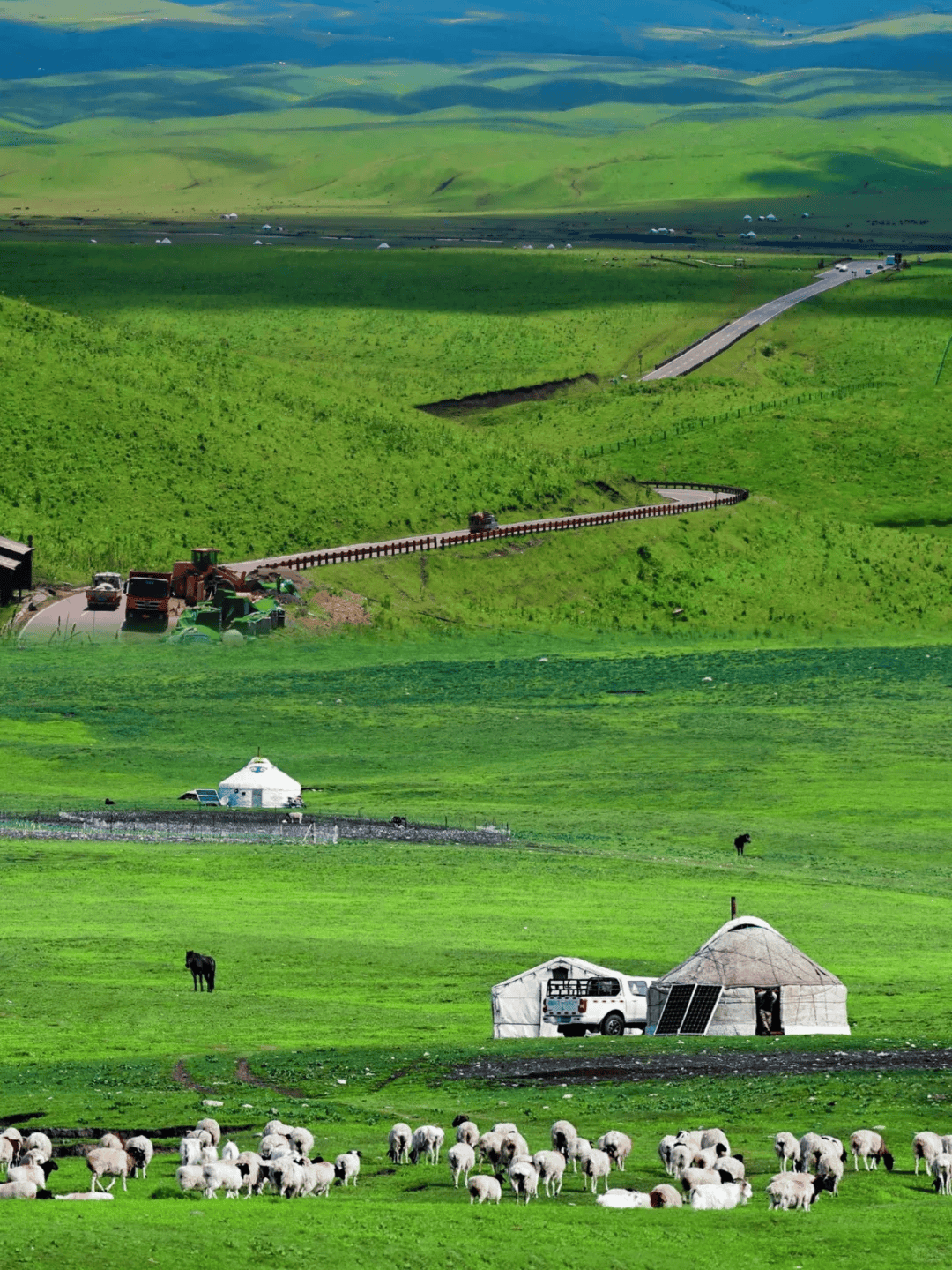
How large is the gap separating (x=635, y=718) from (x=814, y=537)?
5074 centimetres

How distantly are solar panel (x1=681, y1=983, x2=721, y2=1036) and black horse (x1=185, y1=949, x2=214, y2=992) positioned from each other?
11.5 m

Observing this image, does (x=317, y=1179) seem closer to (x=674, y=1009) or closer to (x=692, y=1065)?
(x=692, y=1065)

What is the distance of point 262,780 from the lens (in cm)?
8556

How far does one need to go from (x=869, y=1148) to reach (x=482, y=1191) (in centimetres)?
710

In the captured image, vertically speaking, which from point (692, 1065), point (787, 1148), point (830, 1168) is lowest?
point (830, 1168)

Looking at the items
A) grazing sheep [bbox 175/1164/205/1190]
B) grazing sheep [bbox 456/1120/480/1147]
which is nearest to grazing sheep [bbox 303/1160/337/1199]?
grazing sheep [bbox 175/1164/205/1190]

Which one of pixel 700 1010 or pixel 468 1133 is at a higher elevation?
pixel 700 1010

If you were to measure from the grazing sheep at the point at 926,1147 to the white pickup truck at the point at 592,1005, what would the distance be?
13.0 m

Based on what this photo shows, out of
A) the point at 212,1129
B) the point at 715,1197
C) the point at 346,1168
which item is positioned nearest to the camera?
the point at 715,1197

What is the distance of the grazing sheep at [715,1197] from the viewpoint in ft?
111

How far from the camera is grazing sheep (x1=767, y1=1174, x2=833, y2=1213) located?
34031 mm

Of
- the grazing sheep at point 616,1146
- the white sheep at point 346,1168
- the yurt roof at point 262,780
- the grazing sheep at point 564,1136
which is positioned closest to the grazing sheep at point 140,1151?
the white sheep at point 346,1168

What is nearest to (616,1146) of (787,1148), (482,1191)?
(787,1148)

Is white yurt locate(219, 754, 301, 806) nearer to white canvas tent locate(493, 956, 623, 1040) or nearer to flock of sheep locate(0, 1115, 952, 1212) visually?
white canvas tent locate(493, 956, 623, 1040)
